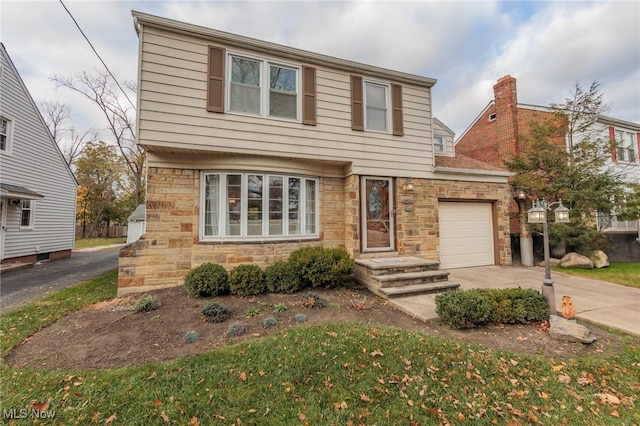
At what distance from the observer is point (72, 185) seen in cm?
1389

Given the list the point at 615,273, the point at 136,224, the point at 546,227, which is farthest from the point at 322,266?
the point at 136,224

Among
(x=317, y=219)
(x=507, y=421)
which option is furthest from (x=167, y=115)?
(x=507, y=421)

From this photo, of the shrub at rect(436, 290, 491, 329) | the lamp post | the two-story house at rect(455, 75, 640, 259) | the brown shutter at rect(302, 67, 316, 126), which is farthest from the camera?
the two-story house at rect(455, 75, 640, 259)

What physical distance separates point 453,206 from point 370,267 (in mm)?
4197

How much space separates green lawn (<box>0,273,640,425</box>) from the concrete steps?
2092mm

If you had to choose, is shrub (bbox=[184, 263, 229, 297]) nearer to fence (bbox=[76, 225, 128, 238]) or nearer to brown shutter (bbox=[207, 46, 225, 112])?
brown shutter (bbox=[207, 46, 225, 112])

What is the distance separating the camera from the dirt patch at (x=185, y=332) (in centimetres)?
329

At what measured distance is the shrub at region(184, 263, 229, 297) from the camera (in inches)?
210

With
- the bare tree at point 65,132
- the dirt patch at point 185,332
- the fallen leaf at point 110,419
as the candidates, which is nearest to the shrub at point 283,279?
the dirt patch at point 185,332

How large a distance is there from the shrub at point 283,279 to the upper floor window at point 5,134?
11801 millimetres

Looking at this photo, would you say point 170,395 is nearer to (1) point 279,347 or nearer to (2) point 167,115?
(1) point 279,347

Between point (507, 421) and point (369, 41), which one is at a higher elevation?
point (369, 41)

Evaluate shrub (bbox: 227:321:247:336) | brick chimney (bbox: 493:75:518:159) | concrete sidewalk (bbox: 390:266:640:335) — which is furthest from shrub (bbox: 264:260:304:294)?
brick chimney (bbox: 493:75:518:159)

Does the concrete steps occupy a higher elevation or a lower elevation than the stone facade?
lower
